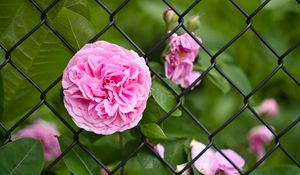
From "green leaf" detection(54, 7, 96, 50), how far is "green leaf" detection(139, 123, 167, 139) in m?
0.22

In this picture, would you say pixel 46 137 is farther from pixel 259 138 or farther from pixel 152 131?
pixel 259 138

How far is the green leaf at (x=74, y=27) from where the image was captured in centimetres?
149

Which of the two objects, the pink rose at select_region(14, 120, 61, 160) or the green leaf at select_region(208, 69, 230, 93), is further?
the pink rose at select_region(14, 120, 61, 160)

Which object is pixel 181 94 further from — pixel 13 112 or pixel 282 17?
pixel 282 17

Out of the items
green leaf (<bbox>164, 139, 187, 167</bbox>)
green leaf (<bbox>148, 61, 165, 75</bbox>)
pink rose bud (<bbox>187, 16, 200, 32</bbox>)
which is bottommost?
green leaf (<bbox>164, 139, 187, 167</bbox>)

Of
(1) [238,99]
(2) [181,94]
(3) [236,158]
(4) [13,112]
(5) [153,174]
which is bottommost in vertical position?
(1) [238,99]

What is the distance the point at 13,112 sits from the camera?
1795mm

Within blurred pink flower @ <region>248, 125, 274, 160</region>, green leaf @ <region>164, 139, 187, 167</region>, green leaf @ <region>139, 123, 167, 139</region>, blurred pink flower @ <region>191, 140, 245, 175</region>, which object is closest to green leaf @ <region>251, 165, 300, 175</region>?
blurred pink flower @ <region>191, 140, 245, 175</region>

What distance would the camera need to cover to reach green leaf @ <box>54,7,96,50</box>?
4.88ft

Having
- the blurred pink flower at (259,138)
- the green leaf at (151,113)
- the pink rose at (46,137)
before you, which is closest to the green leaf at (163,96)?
the green leaf at (151,113)

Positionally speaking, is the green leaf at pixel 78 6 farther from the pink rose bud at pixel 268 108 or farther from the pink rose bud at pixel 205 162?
the pink rose bud at pixel 268 108

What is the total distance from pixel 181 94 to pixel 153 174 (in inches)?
7.9

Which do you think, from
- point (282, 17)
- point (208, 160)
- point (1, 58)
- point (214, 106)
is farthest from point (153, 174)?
point (282, 17)

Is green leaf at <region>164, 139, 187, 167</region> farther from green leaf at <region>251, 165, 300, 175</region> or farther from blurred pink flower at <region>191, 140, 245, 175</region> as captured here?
green leaf at <region>251, 165, 300, 175</region>
